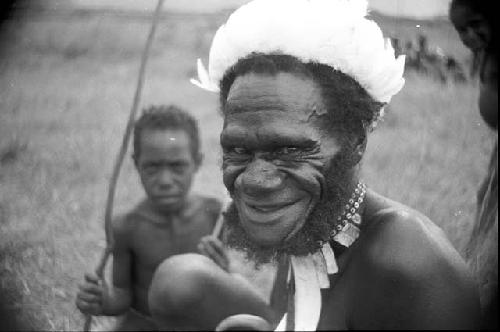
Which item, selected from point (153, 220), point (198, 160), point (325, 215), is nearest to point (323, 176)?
point (325, 215)

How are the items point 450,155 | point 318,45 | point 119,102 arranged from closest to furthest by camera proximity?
point 318,45
point 450,155
point 119,102

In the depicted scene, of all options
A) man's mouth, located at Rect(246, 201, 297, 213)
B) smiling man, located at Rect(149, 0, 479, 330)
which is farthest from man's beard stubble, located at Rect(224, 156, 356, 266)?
man's mouth, located at Rect(246, 201, 297, 213)

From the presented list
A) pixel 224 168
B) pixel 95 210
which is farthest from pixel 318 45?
pixel 95 210

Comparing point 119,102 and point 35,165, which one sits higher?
point 119,102

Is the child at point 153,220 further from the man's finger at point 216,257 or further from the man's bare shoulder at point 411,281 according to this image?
the man's bare shoulder at point 411,281

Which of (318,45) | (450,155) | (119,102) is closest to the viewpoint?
(318,45)

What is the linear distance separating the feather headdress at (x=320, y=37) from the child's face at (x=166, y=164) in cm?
35

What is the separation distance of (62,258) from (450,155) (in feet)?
4.22

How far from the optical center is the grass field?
8.11 feet

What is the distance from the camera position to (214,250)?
259 centimetres

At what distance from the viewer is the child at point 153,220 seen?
2525 millimetres

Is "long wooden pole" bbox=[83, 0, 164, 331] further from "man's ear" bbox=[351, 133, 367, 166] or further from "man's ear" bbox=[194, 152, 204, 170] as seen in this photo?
"man's ear" bbox=[351, 133, 367, 166]

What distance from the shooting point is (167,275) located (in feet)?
8.23

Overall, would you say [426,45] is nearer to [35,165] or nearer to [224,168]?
[224,168]
